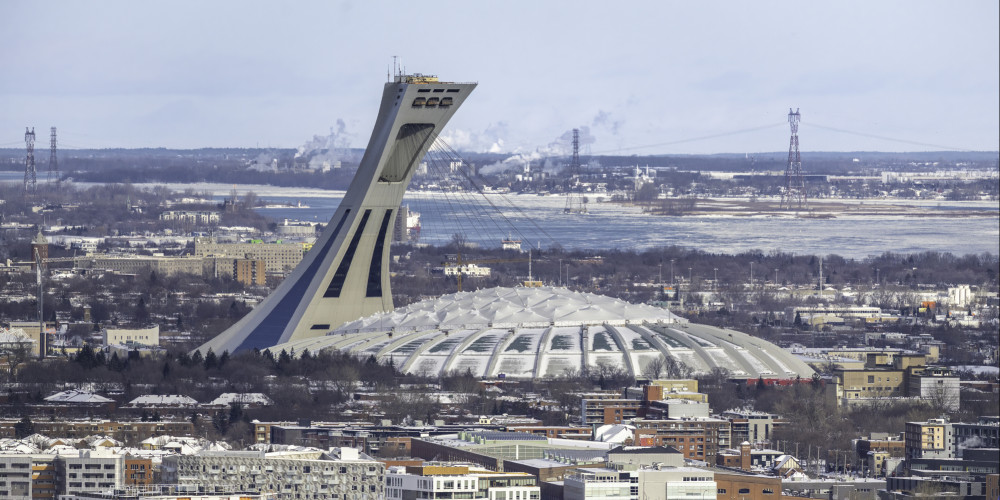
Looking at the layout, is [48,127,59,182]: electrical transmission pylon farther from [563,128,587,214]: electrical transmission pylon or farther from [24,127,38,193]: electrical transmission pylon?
[563,128,587,214]: electrical transmission pylon

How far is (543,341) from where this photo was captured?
70438 millimetres

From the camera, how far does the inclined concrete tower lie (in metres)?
67.7

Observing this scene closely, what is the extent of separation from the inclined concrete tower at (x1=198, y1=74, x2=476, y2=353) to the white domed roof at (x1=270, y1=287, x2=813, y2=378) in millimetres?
615

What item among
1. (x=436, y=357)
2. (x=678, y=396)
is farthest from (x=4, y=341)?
(x=678, y=396)

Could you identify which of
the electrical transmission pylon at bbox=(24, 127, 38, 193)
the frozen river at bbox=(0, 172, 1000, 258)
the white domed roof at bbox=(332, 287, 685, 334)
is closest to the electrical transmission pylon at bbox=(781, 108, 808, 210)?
the frozen river at bbox=(0, 172, 1000, 258)

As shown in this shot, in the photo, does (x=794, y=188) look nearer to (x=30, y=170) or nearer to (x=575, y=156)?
(x=575, y=156)

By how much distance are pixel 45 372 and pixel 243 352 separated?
15.5 feet

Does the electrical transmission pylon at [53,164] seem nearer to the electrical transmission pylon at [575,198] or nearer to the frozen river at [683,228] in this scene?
the frozen river at [683,228]

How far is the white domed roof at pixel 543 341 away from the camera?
6856 centimetres

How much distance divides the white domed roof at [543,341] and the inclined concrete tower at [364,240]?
62 centimetres

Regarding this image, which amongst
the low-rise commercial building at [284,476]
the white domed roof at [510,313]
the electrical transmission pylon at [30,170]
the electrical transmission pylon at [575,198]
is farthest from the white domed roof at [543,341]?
the electrical transmission pylon at [575,198]

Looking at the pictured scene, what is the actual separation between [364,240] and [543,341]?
4984mm

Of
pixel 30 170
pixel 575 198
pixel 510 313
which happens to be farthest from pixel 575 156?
pixel 510 313

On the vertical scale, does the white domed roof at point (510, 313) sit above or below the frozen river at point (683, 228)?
below
